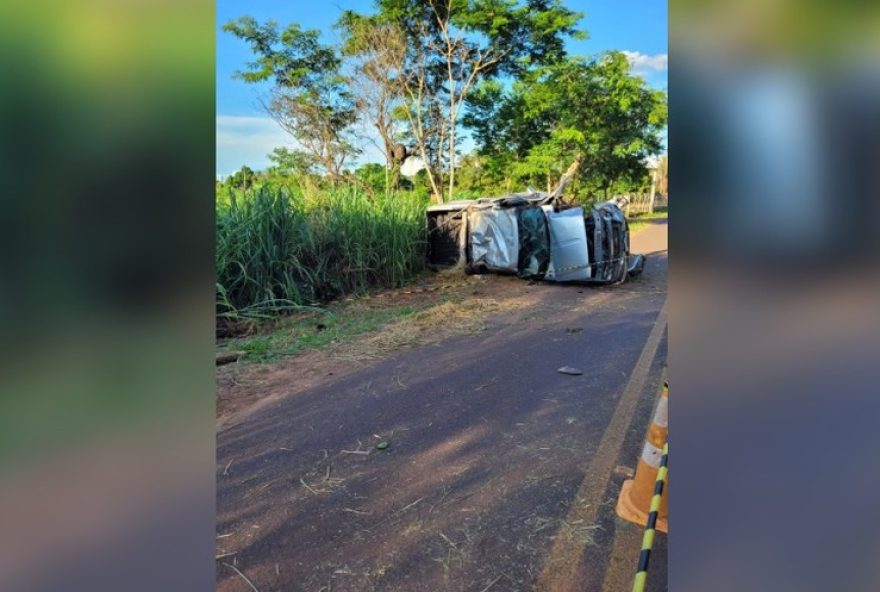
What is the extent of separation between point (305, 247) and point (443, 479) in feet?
22.9

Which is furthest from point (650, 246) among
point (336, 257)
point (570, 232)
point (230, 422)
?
point (230, 422)

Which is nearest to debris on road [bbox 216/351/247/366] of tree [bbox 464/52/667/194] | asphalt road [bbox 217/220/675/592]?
asphalt road [bbox 217/220/675/592]

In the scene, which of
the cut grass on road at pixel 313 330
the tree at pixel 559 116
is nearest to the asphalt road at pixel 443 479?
the cut grass on road at pixel 313 330

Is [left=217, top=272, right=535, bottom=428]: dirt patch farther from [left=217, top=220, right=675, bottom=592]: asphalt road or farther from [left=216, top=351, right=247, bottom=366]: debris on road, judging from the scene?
[left=217, top=220, right=675, bottom=592]: asphalt road

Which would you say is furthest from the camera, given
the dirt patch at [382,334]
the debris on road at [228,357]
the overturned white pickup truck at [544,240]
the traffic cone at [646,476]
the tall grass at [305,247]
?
the overturned white pickup truck at [544,240]

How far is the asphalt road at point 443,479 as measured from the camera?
2.41m

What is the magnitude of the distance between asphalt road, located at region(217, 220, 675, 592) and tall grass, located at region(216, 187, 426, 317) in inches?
142

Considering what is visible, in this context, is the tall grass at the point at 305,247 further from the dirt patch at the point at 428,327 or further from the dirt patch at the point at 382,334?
the dirt patch at the point at 428,327

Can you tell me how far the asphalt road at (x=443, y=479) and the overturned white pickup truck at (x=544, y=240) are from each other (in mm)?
5952

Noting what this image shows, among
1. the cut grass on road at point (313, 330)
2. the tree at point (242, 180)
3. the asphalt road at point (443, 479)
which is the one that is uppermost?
the tree at point (242, 180)

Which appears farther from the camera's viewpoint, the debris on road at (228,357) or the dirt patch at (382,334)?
the debris on road at (228,357)

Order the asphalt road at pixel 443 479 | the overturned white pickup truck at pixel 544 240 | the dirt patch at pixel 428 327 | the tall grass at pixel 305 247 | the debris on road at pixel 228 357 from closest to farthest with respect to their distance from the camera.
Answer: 1. the asphalt road at pixel 443 479
2. the debris on road at pixel 228 357
3. the dirt patch at pixel 428 327
4. the tall grass at pixel 305 247
5. the overturned white pickup truck at pixel 544 240
